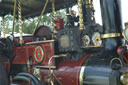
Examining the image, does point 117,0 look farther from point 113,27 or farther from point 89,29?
point 89,29

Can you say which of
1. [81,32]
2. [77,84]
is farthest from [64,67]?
[81,32]

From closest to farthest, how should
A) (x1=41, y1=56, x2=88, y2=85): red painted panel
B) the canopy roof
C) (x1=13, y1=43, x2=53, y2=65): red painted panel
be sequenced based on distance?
(x1=41, y1=56, x2=88, y2=85): red painted panel < (x1=13, y1=43, x2=53, y2=65): red painted panel < the canopy roof

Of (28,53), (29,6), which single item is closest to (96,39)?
(28,53)

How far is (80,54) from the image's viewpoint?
276 cm

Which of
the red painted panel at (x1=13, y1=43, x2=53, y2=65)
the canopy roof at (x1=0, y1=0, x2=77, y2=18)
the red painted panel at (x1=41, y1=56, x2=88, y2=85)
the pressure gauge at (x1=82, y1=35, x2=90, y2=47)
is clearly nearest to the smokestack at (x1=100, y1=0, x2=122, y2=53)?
the pressure gauge at (x1=82, y1=35, x2=90, y2=47)

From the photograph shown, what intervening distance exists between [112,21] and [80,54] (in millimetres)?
806

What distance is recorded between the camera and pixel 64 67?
284 centimetres

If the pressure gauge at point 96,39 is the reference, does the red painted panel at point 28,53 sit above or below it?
below

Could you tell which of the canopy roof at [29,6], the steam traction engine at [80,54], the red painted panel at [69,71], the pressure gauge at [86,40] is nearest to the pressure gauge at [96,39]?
the steam traction engine at [80,54]

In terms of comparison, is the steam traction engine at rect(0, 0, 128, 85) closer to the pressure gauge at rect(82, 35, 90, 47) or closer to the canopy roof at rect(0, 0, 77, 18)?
the pressure gauge at rect(82, 35, 90, 47)

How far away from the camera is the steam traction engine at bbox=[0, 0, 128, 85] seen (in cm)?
216

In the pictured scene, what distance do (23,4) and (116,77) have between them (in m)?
3.53

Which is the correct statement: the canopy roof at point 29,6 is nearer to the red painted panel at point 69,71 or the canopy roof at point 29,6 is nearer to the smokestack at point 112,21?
the red painted panel at point 69,71

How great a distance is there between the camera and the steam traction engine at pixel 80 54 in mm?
2158
